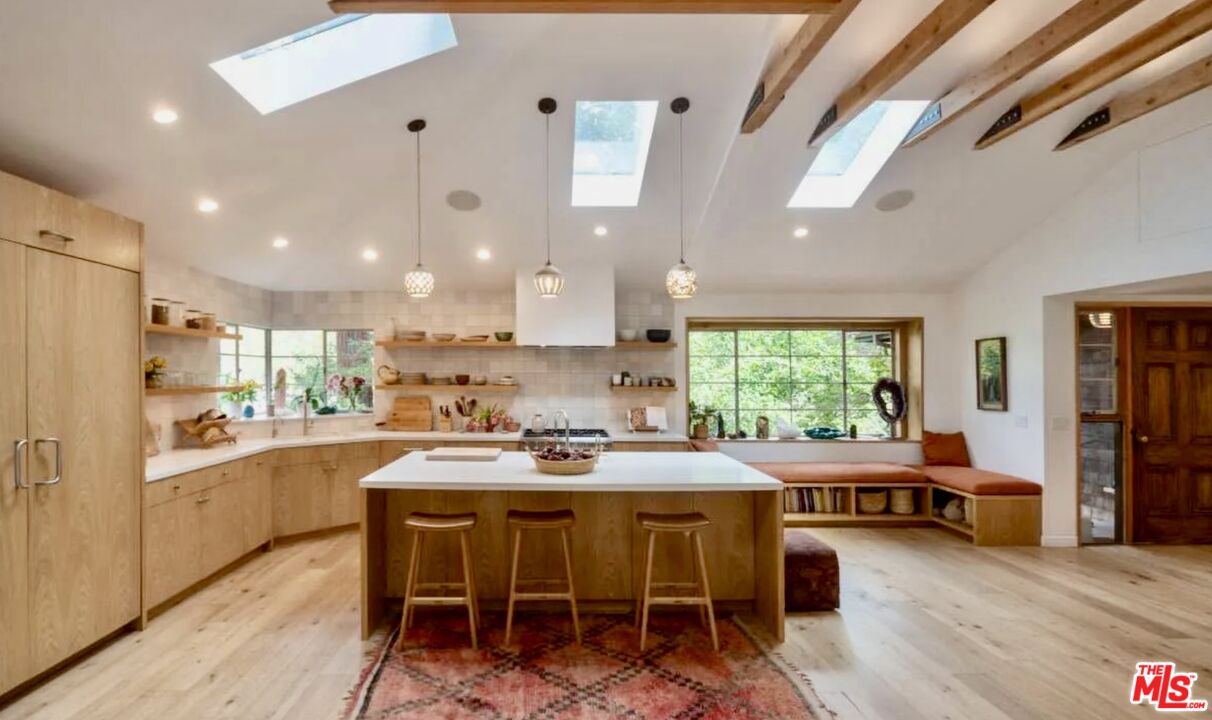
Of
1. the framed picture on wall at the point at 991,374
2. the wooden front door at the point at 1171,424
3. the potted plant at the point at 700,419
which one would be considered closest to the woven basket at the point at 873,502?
the framed picture on wall at the point at 991,374

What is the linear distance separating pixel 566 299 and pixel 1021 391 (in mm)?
4031

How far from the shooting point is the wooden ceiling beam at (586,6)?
7.18 feet

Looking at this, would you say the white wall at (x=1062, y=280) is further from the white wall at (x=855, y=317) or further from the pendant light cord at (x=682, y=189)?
the pendant light cord at (x=682, y=189)

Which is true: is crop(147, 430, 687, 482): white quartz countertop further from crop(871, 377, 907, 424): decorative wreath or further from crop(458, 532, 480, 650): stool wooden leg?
crop(871, 377, 907, 424): decorative wreath

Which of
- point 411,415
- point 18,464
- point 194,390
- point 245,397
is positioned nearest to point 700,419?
point 411,415

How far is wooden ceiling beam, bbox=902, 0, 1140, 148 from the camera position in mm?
2520

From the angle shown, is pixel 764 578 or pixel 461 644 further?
pixel 764 578

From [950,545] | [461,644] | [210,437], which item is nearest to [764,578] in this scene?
[461,644]

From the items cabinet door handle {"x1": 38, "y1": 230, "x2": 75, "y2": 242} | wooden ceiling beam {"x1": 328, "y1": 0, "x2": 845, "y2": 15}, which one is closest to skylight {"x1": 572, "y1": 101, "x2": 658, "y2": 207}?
wooden ceiling beam {"x1": 328, "y1": 0, "x2": 845, "y2": 15}

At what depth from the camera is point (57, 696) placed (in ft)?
8.17

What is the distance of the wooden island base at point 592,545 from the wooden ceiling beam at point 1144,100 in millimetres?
3276

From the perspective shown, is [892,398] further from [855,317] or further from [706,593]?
[706,593]

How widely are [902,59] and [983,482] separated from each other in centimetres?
358

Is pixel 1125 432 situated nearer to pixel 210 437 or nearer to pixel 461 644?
pixel 461 644
